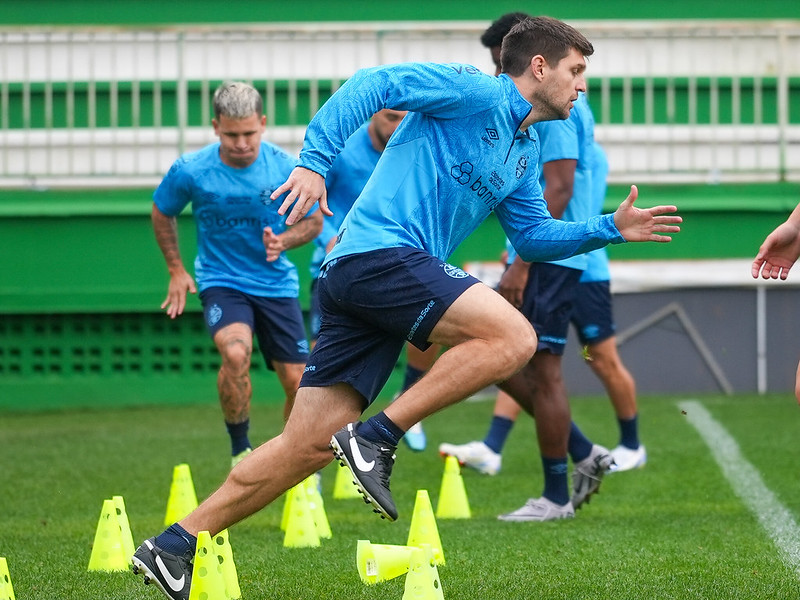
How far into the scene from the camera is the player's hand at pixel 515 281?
6777mm

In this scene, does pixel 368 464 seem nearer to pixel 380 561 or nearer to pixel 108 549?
pixel 380 561

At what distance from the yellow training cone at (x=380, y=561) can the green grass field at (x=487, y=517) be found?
71 millimetres

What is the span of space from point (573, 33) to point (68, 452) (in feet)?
20.0

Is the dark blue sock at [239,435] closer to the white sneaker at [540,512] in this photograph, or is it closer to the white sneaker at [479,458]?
the white sneaker at [479,458]

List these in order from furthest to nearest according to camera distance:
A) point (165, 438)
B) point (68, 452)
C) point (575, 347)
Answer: point (575, 347) → point (165, 438) → point (68, 452)

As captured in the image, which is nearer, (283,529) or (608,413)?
(283,529)

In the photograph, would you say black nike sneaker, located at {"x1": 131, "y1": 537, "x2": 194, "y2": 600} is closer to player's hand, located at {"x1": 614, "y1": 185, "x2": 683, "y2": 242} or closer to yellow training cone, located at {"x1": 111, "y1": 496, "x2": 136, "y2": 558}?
yellow training cone, located at {"x1": 111, "y1": 496, "x2": 136, "y2": 558}

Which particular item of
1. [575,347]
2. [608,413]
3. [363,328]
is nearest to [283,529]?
[363,328]

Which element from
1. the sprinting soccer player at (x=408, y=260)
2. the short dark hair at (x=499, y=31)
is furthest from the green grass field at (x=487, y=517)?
the short dark hair at (x=499, y=31)

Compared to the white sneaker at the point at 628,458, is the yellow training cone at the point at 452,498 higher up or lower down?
higher up

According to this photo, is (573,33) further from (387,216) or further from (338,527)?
(338,527)

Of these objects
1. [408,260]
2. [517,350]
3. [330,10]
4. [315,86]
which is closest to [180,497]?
[408,260]

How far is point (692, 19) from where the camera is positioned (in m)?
15.2

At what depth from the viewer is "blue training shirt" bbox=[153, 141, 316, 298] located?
763 centimetres
